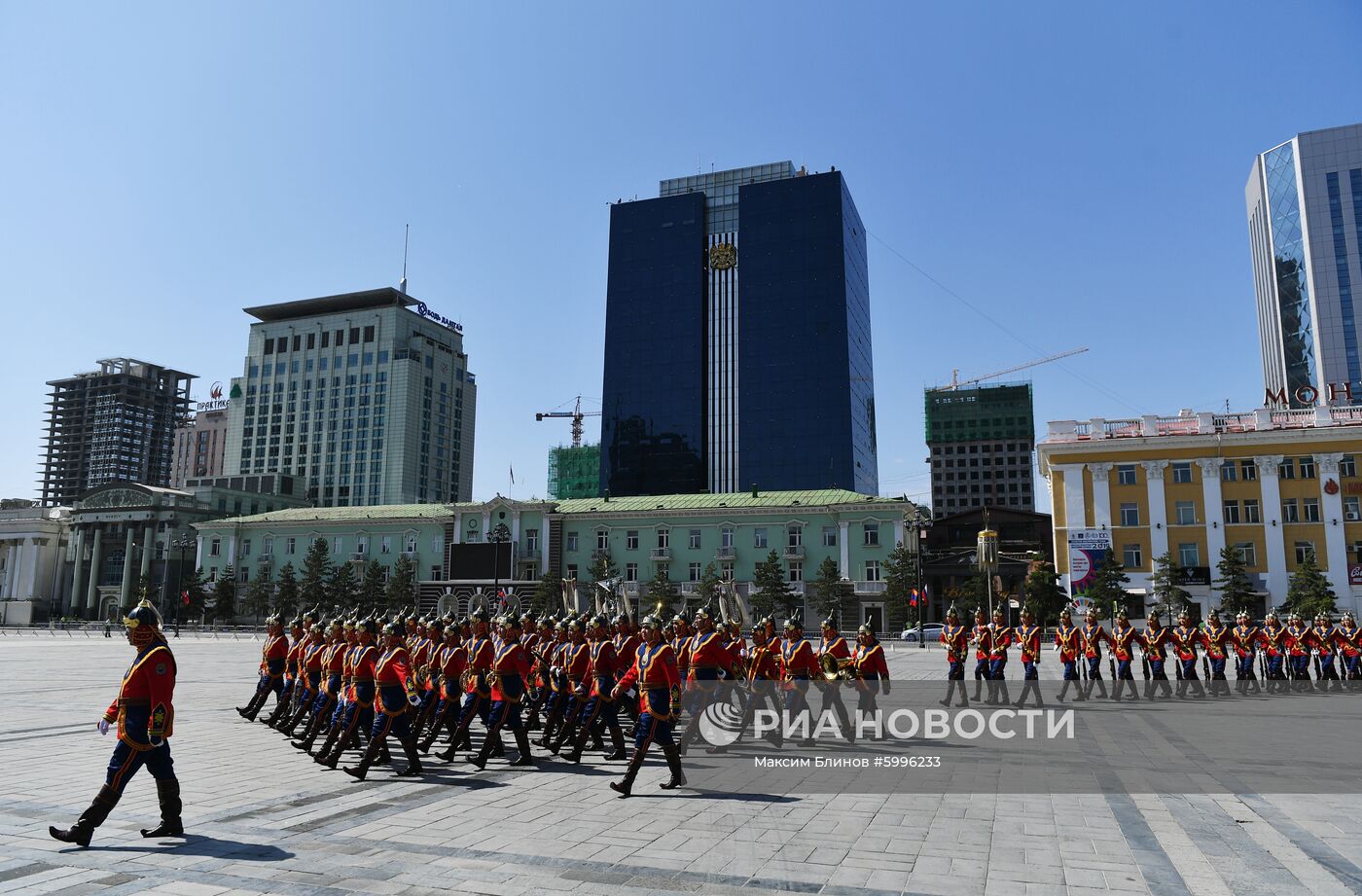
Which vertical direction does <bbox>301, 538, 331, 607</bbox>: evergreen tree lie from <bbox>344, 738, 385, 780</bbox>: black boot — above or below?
above

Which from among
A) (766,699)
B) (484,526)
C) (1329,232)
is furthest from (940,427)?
(766,699)

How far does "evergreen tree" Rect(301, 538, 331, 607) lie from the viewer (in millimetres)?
74688

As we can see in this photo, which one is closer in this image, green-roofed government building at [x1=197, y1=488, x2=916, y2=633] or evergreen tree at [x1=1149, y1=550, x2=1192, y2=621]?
evergreen tree at [x1=1149, y1=550, x2=1192, y2=621]

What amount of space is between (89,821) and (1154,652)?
22.6 meters

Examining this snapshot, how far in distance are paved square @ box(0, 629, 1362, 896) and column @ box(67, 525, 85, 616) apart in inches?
4527

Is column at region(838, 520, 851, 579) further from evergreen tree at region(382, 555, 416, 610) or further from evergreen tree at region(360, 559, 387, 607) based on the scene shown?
evergreen tree at region(360, 559, 387, 607)

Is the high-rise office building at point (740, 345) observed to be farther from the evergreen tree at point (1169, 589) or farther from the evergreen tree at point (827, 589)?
the evergreen tree at point (1169, 589)

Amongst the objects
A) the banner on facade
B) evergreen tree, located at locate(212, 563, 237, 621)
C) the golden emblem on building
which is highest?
the golden emblem on building

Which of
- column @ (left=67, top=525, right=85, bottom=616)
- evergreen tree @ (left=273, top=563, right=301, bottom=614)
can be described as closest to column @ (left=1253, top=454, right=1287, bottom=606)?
evergreen tree @ (left=273, top=563, right=301, bottom=614)

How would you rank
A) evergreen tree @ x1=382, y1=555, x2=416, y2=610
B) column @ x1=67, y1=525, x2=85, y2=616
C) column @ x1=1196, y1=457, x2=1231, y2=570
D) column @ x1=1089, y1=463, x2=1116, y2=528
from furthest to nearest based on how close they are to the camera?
column @ x1=67, y1=525, x2=85, y2=616 < evergreen tree @ x1=382, y1=555, x2=416, y2=610 < column @ x1=1089, y1=463, x2=1116, y2=528 < column @ x1=1196, y1=457, x2=1231, y2=570

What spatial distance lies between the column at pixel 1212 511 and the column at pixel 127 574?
10682 cm

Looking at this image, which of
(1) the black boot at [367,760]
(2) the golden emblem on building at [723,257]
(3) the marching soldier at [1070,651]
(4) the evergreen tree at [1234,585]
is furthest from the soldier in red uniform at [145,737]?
(2) the golden emblem on building at [723,257]

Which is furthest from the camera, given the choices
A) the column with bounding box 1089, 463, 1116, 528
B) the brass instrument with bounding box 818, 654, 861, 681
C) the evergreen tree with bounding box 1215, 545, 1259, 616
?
the column with bounding box 1089, 463, 1116, 528

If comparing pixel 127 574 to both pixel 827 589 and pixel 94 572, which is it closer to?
pixel 94 572
